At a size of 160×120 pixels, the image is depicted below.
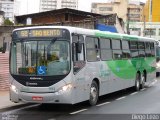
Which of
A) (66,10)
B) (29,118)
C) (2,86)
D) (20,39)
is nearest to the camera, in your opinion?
(29,118)

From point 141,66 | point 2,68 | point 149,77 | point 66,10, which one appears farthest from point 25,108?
point 66,10

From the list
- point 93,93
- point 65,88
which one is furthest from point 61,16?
point 65,88

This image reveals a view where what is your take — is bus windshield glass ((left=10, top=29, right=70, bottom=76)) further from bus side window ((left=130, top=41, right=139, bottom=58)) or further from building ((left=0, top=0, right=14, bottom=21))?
building ((left=0, top=0, right=14, bottom=21))

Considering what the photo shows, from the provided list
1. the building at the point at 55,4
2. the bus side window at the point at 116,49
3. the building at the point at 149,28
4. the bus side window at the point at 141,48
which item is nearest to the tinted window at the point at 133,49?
the bus side window at the point at 141,48

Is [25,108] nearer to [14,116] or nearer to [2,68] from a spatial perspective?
[14,116]

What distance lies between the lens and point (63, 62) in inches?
500

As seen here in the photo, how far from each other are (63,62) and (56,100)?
1.17 metres

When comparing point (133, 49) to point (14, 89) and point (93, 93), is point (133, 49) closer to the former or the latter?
point (93, 93)

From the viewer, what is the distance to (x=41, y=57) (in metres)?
12.9

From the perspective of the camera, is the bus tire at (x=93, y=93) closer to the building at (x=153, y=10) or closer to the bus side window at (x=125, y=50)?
the bus side window at (x=125, y=50)

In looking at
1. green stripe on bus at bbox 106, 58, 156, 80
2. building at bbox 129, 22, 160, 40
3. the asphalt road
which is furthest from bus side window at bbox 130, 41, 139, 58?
building at bbox 129, 22, 160, 40

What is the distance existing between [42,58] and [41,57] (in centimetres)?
5

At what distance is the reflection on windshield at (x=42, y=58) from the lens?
12.7m

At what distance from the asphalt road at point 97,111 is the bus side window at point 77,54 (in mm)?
1426
